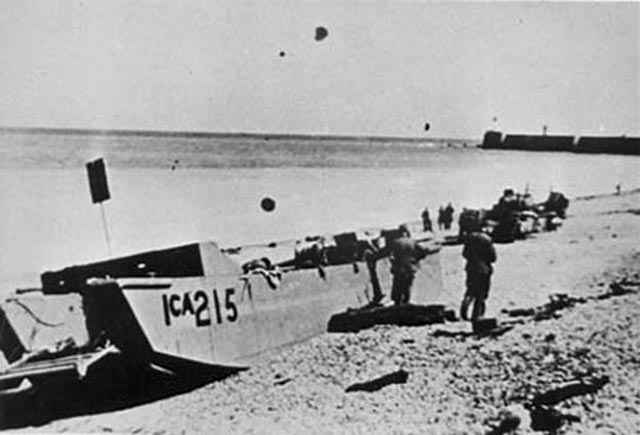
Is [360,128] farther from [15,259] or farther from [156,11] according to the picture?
[15,259]

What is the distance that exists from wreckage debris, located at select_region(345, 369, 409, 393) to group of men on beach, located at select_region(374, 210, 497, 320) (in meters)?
0.29

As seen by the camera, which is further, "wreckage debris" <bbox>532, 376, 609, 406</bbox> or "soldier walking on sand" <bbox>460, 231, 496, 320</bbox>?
"soldier walking on sand" <bbox>460, 231, 496, 320</bbox>

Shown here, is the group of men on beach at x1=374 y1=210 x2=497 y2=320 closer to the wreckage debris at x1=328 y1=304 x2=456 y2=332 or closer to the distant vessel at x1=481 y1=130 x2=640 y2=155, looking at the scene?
the wreckage debris at x1=328 y1=304 x2=456 y2=332

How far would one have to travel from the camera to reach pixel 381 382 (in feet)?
8.65

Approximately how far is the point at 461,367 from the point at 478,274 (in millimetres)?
309

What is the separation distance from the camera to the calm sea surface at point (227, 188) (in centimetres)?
283

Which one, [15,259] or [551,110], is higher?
[551,110]

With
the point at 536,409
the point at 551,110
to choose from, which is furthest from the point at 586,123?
the point at 536,409

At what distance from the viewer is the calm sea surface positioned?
2.83 metres

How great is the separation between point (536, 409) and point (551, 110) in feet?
3.05

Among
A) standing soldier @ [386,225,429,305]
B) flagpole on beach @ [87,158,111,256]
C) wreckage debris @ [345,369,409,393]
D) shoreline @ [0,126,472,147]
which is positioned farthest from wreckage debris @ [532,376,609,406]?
flagpole on beach @ [87,158,111,256]

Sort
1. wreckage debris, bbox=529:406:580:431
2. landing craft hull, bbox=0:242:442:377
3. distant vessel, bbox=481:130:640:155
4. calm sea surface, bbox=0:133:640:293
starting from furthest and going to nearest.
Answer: calm sea surface, bbox=0:133:640:293 → distant vessel, bbox=481:130:640:155 → landing craft hull, bbox=0:242:442:377 → wreckage debris, bbox=529:406:580:431

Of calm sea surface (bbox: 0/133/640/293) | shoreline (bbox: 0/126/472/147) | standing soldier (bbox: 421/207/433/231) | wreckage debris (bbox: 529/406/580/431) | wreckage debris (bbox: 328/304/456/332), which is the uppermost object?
shoreline (bbox: 0/126/472/147)

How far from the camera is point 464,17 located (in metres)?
2.70
